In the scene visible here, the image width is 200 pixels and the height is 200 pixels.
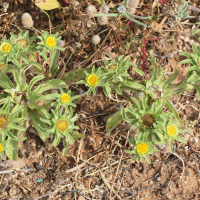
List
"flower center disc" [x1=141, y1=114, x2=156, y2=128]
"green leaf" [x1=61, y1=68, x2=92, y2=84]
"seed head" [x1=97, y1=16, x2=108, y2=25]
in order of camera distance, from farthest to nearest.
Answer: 1. "seed head" [x1=97, y1=16, x2=108, y2=25]
2. "green leaf" [x1=61, y1=68, x2=92, y2=84]
3. "flower center disc" [x1=141, y1=114, x2=156, y2=128]

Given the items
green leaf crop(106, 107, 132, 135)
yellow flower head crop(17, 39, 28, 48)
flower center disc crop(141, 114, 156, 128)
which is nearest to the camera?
flower center disc crop(141, 114, 156, 128)

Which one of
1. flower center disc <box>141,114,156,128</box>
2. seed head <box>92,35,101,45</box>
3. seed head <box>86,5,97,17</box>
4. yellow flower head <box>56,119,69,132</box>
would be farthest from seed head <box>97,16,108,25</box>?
yellow flower head <box>56,119,69,132</box>

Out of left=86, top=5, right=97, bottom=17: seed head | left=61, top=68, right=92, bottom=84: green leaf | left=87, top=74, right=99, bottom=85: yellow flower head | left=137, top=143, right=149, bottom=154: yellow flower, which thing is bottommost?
left=137, top=143, right=149, bottom=154: yellow flower

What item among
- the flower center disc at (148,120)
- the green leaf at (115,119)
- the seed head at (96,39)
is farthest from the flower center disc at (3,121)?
the seed head at (96,39)

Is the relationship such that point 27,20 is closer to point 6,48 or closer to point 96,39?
point 96,39

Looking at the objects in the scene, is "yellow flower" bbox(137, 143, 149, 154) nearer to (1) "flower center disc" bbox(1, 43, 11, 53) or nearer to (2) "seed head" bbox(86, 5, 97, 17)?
(1) "flower center disc" bbox(1, 43, 11, 53)

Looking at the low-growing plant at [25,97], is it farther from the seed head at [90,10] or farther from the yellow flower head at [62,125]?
the seed head at [90,10]

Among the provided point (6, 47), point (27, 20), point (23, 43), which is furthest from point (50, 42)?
point (27, 20)
